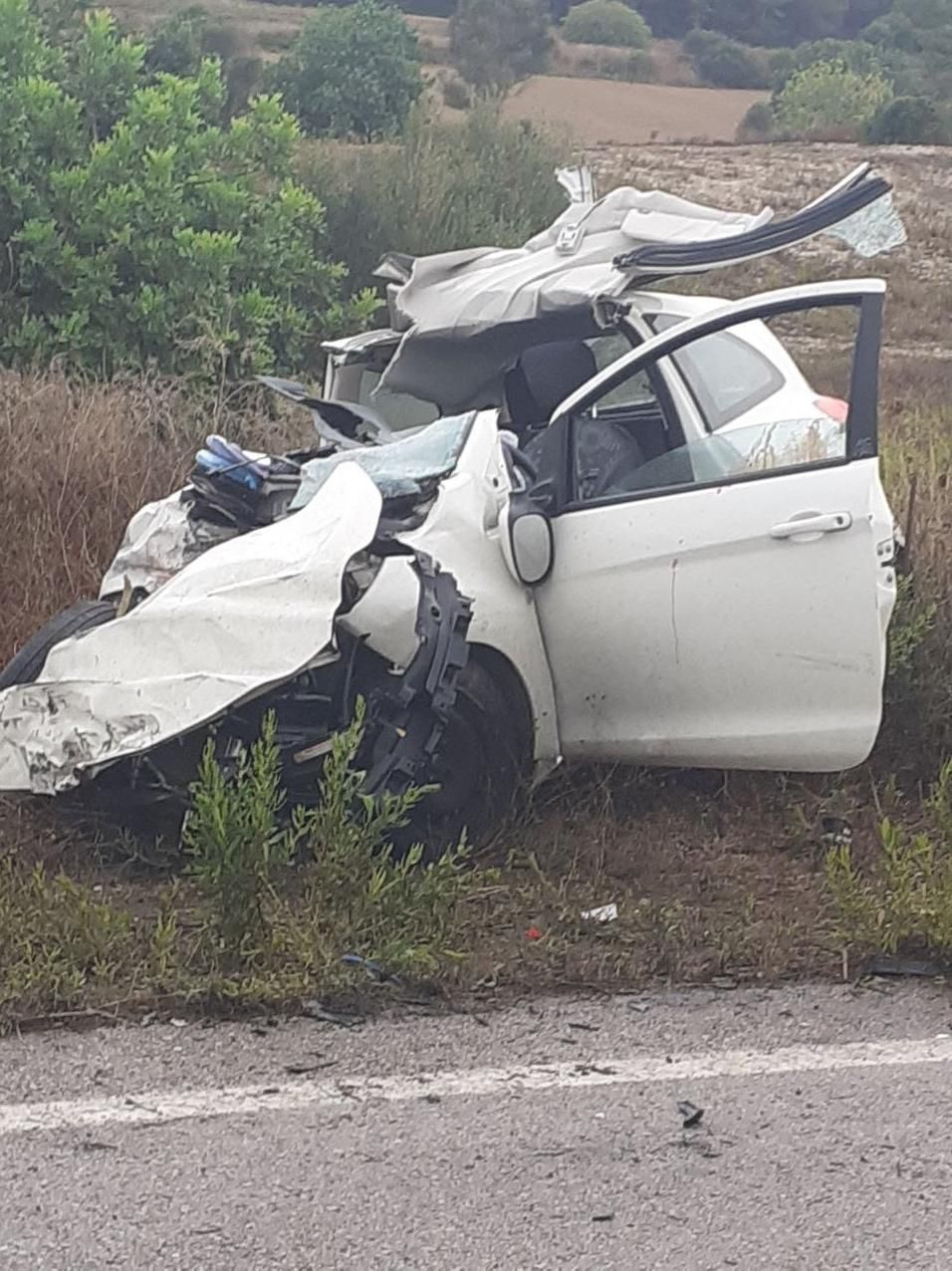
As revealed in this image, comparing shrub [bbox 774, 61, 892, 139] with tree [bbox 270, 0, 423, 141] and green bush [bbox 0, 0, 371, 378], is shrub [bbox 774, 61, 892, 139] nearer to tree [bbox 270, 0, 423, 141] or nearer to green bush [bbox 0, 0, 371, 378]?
tree [bbox 270, 0, 423, 141]

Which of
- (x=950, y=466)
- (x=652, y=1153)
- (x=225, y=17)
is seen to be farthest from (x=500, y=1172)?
(x=225, y=17)

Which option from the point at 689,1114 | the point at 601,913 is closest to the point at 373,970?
the point at 601,913

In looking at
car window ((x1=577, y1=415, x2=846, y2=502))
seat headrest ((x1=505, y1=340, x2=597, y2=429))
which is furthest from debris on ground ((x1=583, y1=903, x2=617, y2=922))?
seat headrest ((x1=505, y1=340, x2=597, y2=429))

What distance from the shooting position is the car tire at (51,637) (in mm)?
5320

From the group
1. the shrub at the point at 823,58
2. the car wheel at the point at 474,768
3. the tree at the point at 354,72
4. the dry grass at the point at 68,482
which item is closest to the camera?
the car wheel at the point at 474,768

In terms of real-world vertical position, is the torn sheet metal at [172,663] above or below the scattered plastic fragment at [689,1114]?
above

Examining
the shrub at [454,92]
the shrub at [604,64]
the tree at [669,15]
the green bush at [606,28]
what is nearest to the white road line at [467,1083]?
the shrub at [454,92]

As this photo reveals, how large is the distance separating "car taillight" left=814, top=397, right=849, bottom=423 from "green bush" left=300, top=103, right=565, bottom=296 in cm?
781

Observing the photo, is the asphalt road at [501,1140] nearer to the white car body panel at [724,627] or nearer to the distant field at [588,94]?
the white car body panel at [724,627]

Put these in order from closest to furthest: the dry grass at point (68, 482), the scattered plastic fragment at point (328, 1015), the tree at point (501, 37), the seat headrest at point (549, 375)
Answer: the scattered plastic fragment at point (328, 1015) < the seat headrest at point (549, 375) < the dry grass at point (68, 482) < the tree at point (501, 37)

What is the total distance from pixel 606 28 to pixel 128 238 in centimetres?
6690

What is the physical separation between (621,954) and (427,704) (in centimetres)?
91

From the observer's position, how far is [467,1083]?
3.93m

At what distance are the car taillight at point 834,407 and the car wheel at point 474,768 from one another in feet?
4.33
